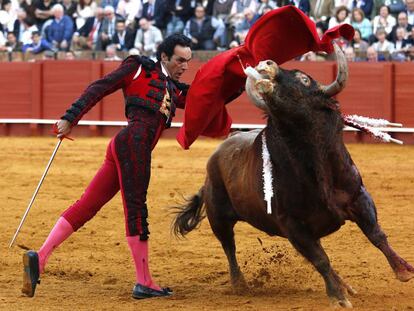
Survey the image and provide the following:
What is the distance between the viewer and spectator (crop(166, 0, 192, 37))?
15102 millimetres

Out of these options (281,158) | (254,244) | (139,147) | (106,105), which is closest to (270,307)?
(281,158)

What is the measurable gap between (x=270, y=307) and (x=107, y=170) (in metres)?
1.18

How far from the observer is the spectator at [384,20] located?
43.4 ft

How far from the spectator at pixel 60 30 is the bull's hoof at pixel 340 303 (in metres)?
11.9

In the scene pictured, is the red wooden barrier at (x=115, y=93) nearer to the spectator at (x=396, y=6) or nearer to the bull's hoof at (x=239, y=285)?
the spectator at (x=396, y=6)

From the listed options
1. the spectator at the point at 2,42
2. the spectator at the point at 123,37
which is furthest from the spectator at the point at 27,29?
the spectator at the point at 123,37

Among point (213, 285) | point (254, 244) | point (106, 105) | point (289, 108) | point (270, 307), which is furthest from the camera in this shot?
point (106, 105)

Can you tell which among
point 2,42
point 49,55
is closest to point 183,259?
point 49,55

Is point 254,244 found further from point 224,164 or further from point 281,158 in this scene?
point 281,158

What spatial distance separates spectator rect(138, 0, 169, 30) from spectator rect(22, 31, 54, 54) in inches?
72.6

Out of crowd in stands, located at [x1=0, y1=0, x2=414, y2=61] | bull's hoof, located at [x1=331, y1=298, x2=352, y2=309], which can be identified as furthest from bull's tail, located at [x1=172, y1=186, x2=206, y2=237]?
crowd in stands, located at [x1=0, y1=0, x2=414, y2=61]

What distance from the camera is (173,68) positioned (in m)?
5.71

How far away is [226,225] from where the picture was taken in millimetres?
6016

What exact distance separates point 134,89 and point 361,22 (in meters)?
8.32
